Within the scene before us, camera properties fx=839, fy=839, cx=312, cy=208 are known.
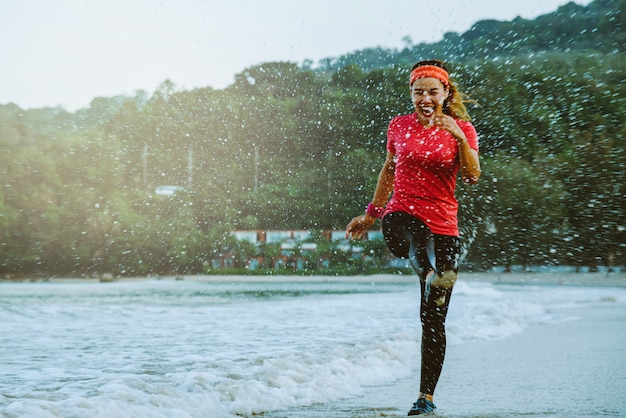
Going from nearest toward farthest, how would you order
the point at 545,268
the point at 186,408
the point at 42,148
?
the point at 186,408, the point at 545,268, the point at 42,148

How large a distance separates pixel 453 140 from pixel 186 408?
142 cm

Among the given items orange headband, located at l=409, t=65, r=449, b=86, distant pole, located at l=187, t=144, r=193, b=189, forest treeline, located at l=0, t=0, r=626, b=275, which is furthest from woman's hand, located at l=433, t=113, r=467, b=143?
distant pole, located at l=187, t=144, r=193, b=189

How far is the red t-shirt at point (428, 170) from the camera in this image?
275 cm

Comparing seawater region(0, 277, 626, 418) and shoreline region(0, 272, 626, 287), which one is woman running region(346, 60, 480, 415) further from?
shoreline region(0, 272, 626, 287)

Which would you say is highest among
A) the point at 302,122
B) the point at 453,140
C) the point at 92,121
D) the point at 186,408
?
the point at 92,121

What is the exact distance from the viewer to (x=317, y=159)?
1625 inches

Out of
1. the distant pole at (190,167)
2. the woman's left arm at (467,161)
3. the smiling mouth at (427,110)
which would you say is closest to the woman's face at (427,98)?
the smiling mouth at (427,110)

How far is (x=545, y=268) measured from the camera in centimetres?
3797

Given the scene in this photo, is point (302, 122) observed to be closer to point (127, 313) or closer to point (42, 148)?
point (42, 148)

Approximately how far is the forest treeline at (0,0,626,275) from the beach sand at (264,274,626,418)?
2103 cm

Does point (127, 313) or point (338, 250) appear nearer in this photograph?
point (127, 313)

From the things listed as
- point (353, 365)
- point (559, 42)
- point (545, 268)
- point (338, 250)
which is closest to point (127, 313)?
point (353, 365)

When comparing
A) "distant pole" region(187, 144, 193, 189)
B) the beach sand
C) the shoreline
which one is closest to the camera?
the beach sand

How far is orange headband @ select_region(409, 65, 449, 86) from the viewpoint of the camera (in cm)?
278
